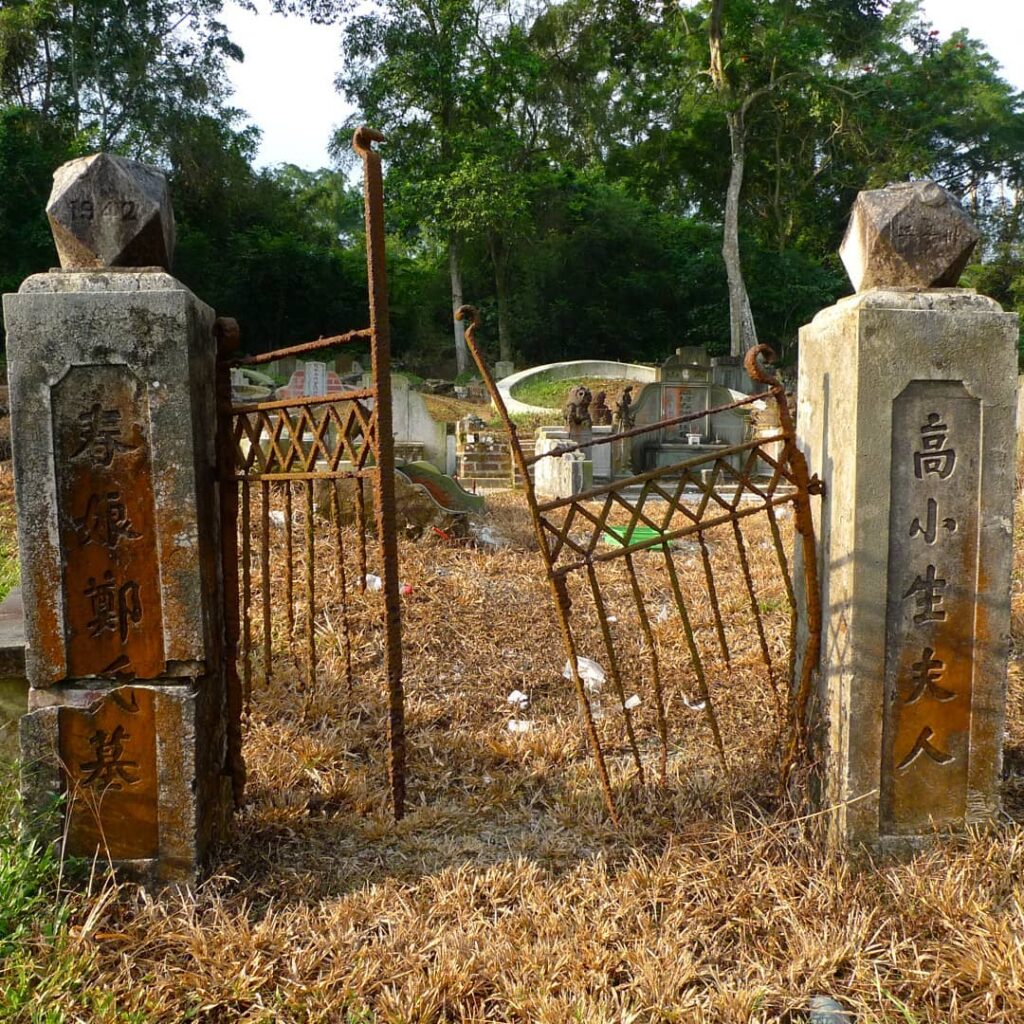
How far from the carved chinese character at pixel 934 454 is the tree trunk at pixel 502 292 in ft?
75.0

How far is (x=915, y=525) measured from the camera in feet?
7.14

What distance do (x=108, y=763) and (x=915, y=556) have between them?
86.5 inches

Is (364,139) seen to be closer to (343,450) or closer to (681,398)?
(343,450)

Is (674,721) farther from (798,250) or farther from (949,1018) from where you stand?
(798,250)

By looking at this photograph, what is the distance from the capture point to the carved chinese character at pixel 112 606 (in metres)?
2.18

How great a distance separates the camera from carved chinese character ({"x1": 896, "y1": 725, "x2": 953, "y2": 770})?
2246mm

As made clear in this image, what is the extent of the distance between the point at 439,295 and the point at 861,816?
26370 mm

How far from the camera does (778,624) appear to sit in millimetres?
4379

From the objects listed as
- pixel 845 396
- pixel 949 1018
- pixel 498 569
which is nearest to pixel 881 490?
pixel 845 396

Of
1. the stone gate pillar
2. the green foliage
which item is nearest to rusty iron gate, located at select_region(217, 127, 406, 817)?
the stone gate pillar

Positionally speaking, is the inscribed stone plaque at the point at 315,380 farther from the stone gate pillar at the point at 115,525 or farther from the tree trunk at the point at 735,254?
the tree trunk at the point at 735,254

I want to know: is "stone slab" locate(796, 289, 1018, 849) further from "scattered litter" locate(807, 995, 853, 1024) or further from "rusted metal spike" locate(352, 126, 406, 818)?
"rusted metal spike" locate(352, 126, 406, 818)

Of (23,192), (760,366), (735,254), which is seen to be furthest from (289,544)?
(23,192)

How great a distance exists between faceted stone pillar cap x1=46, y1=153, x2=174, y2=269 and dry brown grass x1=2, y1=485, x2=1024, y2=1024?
5.43ft
